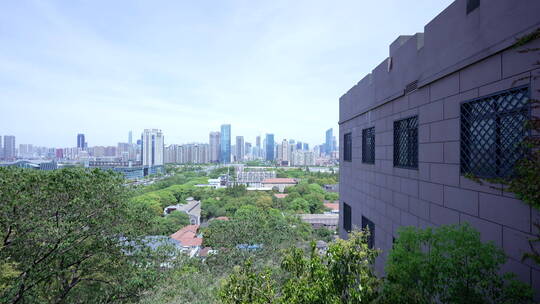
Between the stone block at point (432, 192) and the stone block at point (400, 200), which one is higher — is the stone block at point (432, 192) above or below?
above

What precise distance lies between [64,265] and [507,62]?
429 inches

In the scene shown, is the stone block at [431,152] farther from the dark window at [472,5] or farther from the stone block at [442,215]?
the dark window at [472,5]

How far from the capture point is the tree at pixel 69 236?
22.4 ft

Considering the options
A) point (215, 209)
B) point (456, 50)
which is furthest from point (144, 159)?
point (456, 50)

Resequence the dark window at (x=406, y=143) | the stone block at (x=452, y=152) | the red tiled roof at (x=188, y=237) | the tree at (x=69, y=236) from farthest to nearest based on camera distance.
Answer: the red tiled roof at (x=188, y=237), the tree at (x=69, y=236), the dark window at (x=406, y=143), the stone block at (x=452, y=152)

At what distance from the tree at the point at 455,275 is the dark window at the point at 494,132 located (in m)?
1.15

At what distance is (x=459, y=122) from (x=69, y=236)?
9051mm

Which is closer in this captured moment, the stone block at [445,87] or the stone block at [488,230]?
the stone block at [488,230]

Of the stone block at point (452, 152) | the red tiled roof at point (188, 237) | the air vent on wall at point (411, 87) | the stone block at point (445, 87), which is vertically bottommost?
the red tiled roof at point (188, 237)

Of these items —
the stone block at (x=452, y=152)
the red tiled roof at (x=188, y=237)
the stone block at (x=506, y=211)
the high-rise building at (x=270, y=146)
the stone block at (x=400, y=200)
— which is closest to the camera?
the stone block at (x=506, y=211)

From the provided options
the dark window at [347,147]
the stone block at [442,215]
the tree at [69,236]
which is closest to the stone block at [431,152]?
the stone block at [442,215]

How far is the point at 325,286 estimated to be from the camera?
274 centimetres

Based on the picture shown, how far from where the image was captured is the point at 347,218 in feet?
31.9

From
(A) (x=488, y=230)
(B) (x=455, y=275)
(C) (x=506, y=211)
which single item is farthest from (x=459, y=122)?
(B) (x=455, y=275)
